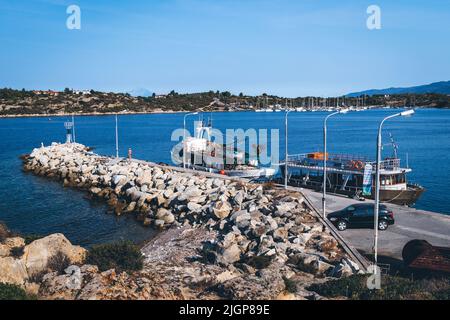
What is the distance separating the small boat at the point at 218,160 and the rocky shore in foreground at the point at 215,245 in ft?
18.6

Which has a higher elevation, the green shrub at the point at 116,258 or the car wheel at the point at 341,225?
the green shrub at the point at 116,258

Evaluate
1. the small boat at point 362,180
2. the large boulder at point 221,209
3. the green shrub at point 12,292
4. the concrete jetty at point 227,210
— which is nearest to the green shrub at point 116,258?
the concrete jetty at point 227,210

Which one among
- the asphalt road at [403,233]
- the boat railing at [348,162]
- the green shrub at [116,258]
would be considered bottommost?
the asphalt road at [403,233]

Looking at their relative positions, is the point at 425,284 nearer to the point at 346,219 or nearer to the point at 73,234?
the point at 346,219

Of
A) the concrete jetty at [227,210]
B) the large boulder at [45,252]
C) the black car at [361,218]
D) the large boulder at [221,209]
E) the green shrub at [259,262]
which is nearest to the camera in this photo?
the large boulder at [45,252]

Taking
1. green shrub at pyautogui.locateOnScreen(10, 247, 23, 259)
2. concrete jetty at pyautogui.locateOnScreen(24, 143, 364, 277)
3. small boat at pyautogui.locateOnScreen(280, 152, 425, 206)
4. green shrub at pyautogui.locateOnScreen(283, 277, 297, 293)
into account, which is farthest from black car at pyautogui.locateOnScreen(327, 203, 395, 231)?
green shrub at pyautogui.locateOnScreen(10, 247, 23, 259)

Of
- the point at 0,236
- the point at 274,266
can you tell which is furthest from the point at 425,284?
the point at 0,236

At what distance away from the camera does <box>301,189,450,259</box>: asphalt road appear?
19969mm

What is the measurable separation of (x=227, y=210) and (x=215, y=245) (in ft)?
18.5

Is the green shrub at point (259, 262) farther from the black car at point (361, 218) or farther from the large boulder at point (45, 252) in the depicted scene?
the black car at point (361, 218)

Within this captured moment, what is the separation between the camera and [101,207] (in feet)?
113

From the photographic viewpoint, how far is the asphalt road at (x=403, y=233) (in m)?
20.0

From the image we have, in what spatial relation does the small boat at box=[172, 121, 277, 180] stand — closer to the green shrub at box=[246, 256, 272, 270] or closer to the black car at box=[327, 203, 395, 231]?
the black car at box=[327, 203, 395, 231]
